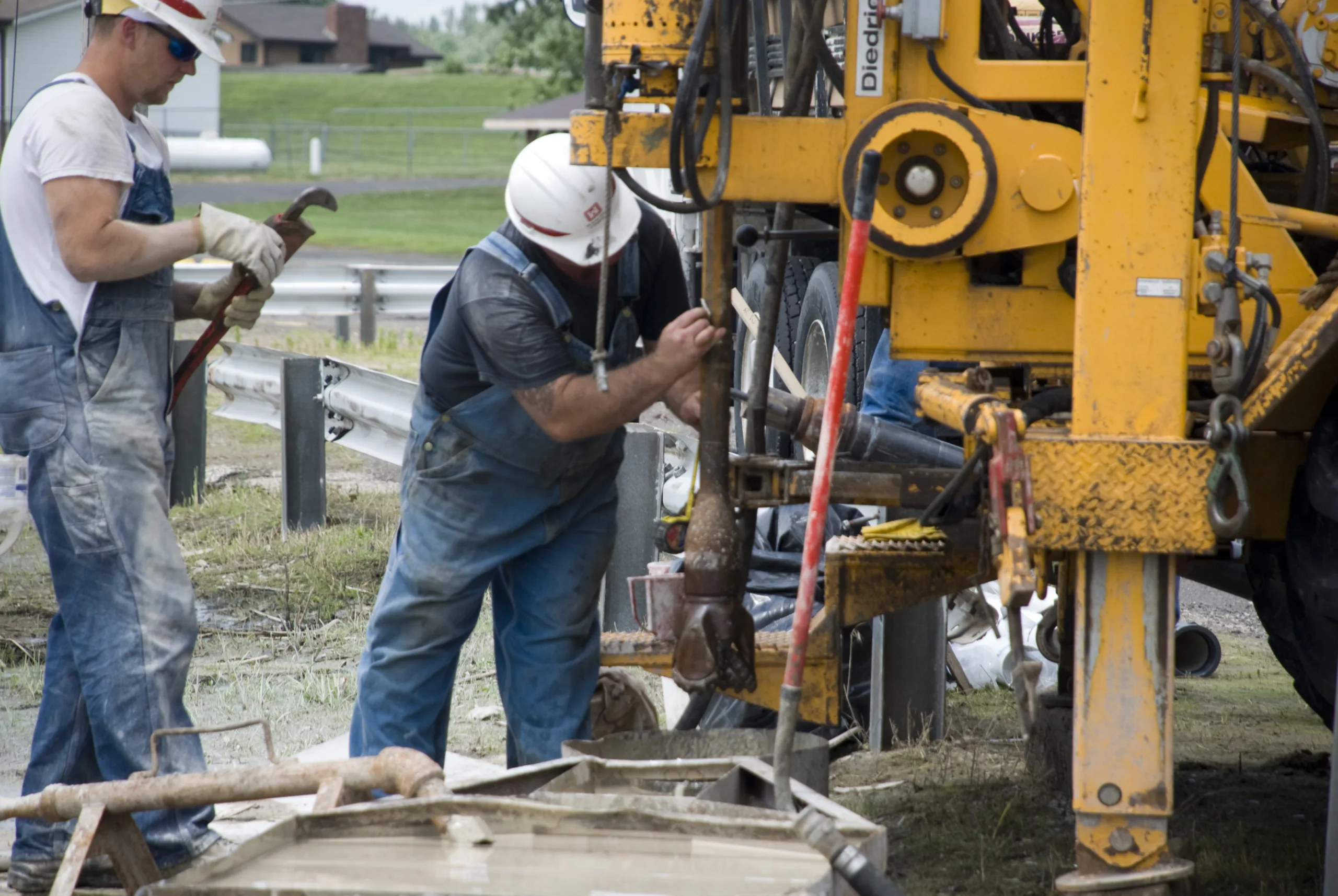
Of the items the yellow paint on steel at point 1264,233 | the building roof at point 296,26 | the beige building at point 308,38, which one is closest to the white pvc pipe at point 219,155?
the yellow paint on steel at point 1264,233

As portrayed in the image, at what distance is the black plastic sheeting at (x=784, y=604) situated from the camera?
461 cm

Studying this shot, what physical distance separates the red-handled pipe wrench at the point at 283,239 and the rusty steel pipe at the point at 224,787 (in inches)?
55.0

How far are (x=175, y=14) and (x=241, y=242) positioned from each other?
0.56 meters

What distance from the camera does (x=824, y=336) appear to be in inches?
274

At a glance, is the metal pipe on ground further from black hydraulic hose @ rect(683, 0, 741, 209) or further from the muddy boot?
the muddy boot

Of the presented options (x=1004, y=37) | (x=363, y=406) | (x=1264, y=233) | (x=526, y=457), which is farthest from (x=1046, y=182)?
(x=363, y=406)

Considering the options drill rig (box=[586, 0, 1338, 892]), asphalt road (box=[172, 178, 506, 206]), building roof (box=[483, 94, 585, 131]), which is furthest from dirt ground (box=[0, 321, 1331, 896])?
building roof (box=[483, 94, 585, 131])

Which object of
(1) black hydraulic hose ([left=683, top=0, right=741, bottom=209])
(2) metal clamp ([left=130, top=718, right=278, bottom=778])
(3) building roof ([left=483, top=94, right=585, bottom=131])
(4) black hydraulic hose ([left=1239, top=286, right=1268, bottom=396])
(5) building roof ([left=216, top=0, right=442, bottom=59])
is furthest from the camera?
(5) building roof ([left=216, top=0, right=442, bottom=59])

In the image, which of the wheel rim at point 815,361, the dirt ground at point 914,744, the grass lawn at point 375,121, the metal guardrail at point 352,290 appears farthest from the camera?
the grass lawn at point 375,121

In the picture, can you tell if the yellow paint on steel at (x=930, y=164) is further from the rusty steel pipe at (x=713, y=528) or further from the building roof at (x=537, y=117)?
the building roof at (x=537, y=117)

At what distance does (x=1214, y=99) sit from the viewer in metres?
3.07

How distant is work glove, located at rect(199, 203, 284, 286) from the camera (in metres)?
3.78

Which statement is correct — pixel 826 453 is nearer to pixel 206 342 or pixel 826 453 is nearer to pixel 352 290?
pixel 206 342

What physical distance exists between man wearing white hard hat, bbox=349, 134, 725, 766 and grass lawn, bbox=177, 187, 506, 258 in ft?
65.6
